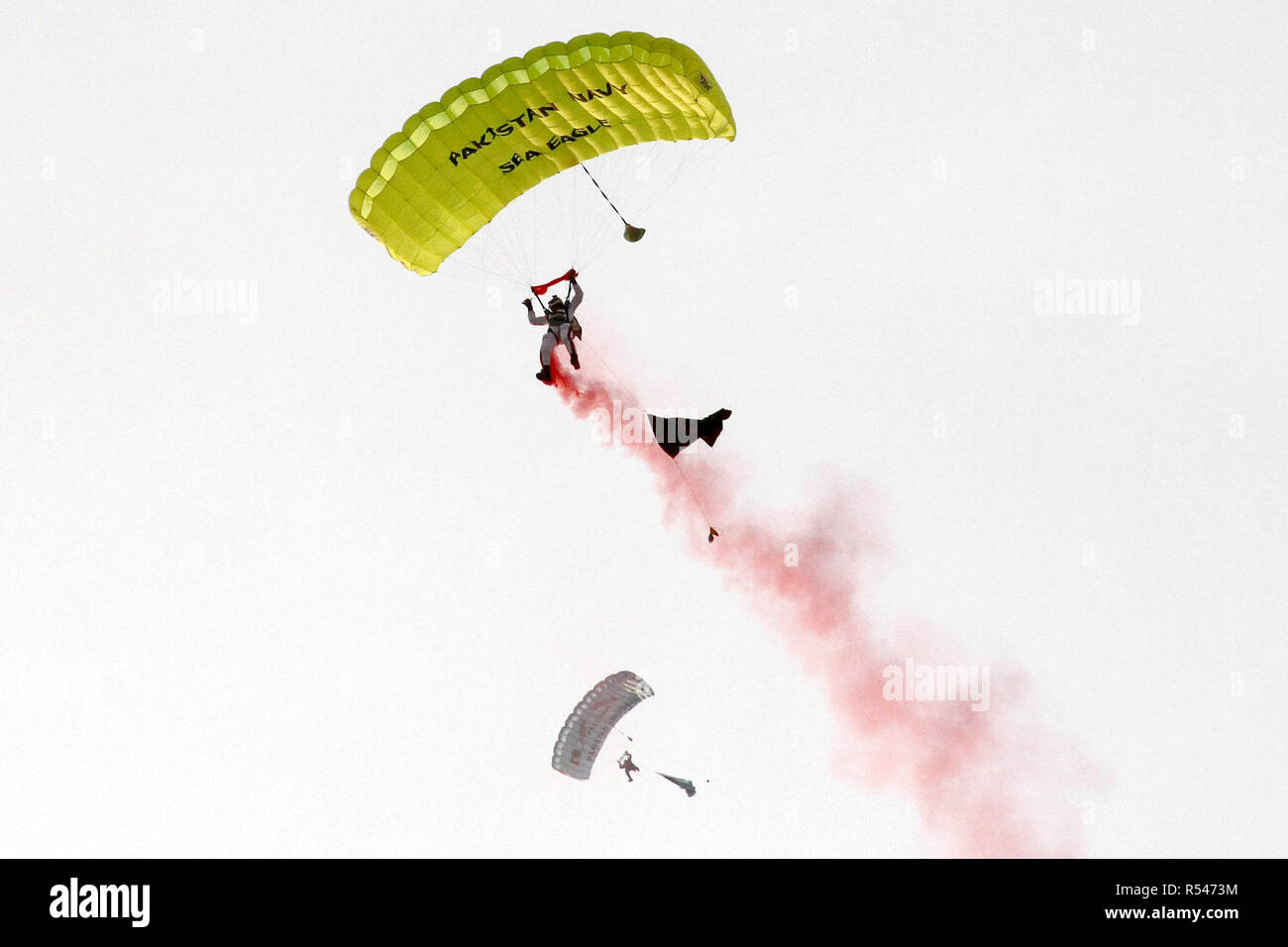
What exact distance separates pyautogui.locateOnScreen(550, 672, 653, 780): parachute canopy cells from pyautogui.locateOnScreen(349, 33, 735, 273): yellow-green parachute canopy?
29.0 ft

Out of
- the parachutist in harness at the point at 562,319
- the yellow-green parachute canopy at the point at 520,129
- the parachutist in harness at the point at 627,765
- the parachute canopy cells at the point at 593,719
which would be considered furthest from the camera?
the parachutist in harness at the point at 627,765

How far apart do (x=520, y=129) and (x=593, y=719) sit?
37.0ft

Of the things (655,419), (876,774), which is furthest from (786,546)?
(655,419)

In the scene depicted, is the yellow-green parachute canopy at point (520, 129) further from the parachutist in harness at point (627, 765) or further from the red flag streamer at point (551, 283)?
the parachutist in harness at point (627, 765)

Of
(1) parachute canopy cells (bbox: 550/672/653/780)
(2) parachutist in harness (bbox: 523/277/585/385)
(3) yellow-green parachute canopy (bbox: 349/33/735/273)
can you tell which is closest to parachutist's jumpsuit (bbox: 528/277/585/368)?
(2) parachutist in harness (bbox: 523/277/585/385)

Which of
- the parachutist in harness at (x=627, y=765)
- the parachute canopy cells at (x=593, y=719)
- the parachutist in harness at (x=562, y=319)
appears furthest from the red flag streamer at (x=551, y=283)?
the parachutist in harness at (x=627, y=765)

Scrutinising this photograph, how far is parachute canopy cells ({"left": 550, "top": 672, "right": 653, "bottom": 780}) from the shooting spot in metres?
24.5

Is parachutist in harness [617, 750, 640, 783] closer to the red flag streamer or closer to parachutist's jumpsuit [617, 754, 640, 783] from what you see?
parachutist's jumpsuit [617, 754, 640, 783]

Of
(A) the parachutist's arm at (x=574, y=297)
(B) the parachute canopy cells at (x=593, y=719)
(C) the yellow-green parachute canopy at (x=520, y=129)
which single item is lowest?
(B) the parachute canopy cells at (x=593, y=719)

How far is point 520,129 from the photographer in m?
18.9

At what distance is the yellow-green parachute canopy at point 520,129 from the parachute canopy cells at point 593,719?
8841 millimetres

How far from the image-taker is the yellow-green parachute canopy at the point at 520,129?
59.1 ft
